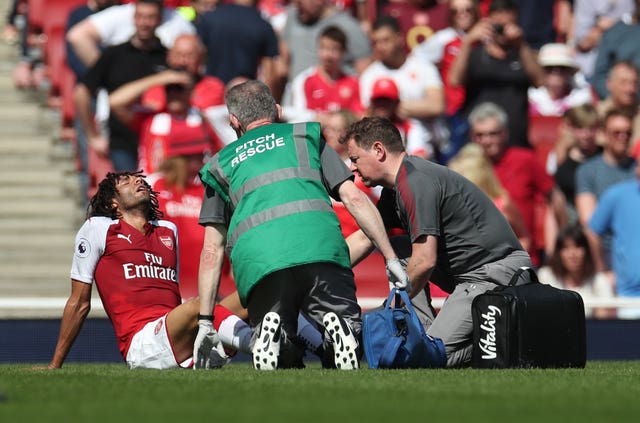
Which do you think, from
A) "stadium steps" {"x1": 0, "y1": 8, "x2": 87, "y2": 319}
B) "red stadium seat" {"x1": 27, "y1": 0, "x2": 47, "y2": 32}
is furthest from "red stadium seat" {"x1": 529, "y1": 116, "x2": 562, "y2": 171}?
"red stadium seat" {"x1": 27, "y1": 0, "x2": 47, "y2": 32}

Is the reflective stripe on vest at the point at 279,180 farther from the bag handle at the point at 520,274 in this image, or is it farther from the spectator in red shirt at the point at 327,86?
the spectator in red shirt at the point at 327,86

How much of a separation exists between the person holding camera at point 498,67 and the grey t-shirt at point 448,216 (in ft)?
15.5

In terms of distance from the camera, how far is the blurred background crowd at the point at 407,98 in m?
12.1

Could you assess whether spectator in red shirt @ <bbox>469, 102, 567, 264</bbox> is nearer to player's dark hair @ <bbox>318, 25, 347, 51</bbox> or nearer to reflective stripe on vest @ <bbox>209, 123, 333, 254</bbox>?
player's dark hair @ <bbox>318, 25, 347, 51</bbox>

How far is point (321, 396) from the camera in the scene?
21.0ft

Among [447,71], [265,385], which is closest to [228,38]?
[447,71]

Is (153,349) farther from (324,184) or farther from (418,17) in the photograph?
(418,17)

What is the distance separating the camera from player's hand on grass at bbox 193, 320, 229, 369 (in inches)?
Answer: 328

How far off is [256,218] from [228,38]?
6.22m

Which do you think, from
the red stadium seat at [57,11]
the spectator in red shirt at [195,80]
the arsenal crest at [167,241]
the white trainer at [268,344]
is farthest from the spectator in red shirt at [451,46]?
the white trainer at [268,344]

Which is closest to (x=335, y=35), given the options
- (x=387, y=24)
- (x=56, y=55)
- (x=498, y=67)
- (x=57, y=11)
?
(x=387, y=24)

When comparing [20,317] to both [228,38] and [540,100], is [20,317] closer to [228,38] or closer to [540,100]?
[228,38]

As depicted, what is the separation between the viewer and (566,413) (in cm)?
576

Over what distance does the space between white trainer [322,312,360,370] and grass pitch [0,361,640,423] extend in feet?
0.31
